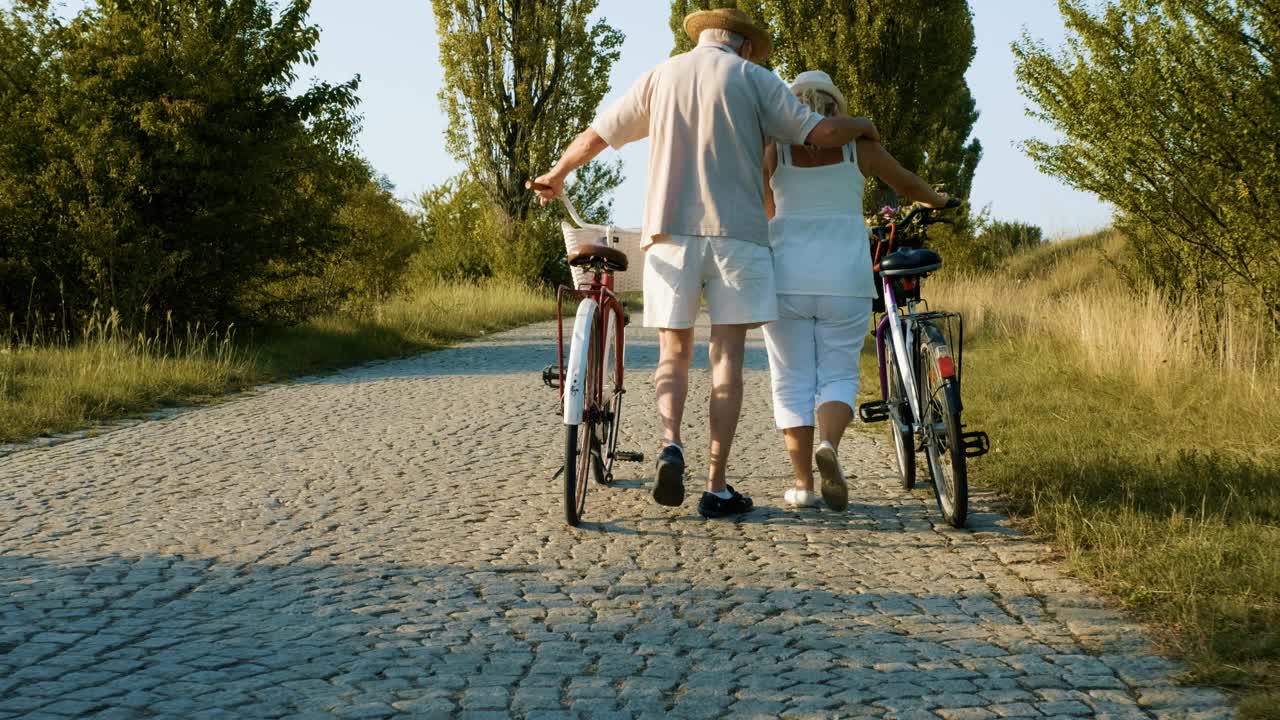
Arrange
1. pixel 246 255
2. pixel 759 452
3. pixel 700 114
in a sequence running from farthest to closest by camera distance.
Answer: pixel 246 255 → pixel 759 452 → pixel 700 114

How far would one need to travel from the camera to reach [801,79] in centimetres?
568

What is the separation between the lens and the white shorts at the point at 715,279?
17.7 ft

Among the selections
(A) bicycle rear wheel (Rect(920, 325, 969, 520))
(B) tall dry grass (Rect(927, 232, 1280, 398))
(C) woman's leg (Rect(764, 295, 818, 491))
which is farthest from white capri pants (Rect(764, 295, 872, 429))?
(B) tall dry grass (Rect(927, 232, 1280, 398))

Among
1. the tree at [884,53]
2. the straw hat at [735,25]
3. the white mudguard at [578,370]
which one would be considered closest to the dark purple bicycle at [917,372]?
the straw hat at [735,25]

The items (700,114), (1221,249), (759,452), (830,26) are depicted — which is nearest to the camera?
(700,114)

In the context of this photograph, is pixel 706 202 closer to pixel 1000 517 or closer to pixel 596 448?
pixel 596 448

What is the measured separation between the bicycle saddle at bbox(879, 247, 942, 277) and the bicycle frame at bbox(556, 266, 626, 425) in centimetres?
124

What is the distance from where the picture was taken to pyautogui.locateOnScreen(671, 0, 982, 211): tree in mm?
20594

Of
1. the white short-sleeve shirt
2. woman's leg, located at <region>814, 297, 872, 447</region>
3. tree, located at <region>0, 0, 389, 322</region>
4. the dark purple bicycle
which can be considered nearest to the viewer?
the dark purple bicycle

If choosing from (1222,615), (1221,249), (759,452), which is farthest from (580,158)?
(1221,249)

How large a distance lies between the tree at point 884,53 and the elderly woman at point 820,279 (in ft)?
49.4

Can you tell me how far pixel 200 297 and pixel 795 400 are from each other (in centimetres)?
936

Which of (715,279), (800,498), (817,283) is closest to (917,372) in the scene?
(817,283)

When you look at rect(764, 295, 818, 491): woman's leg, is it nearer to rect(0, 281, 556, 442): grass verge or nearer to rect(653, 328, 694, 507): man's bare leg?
rect(653, 328, 694, 507): man's bare leg
